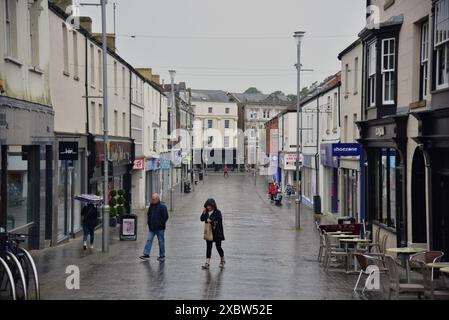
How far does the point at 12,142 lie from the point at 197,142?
101 meters

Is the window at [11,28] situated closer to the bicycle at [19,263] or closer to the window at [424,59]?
the bicycle at [19,263]

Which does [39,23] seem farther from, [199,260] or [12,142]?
[199,260]

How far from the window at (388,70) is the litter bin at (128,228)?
9.60 meters

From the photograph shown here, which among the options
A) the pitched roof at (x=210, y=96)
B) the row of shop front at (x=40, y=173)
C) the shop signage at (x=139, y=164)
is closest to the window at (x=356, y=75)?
the row of shop front at (x=40, y=173)

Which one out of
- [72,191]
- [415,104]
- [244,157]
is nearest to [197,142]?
[244,157]

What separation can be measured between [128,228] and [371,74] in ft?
32.8

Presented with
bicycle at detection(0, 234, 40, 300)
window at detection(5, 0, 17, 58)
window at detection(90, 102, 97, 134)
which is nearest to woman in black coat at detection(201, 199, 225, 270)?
bicycle at detection(0, 234, 40, 300)

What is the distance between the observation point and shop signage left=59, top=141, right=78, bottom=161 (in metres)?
23.2

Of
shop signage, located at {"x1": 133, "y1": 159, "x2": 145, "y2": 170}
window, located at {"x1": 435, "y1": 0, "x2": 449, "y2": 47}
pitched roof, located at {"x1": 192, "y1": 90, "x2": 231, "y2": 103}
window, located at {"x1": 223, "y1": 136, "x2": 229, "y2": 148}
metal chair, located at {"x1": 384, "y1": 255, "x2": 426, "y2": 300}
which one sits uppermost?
pitched roof, located at {"x1": 192, "y1": 90, "x2": 231, "y2": 103}

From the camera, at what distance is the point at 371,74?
23.6 metres

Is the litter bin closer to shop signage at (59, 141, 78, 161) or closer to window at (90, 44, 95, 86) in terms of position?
shop signage at (59, 141, 78, 161)

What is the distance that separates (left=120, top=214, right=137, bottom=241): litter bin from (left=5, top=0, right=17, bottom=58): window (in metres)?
8.33

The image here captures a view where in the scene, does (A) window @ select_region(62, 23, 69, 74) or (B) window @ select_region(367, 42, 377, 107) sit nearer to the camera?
(B) window @ select_region(367, 42, 377, 107)

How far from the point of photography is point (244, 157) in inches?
5123
